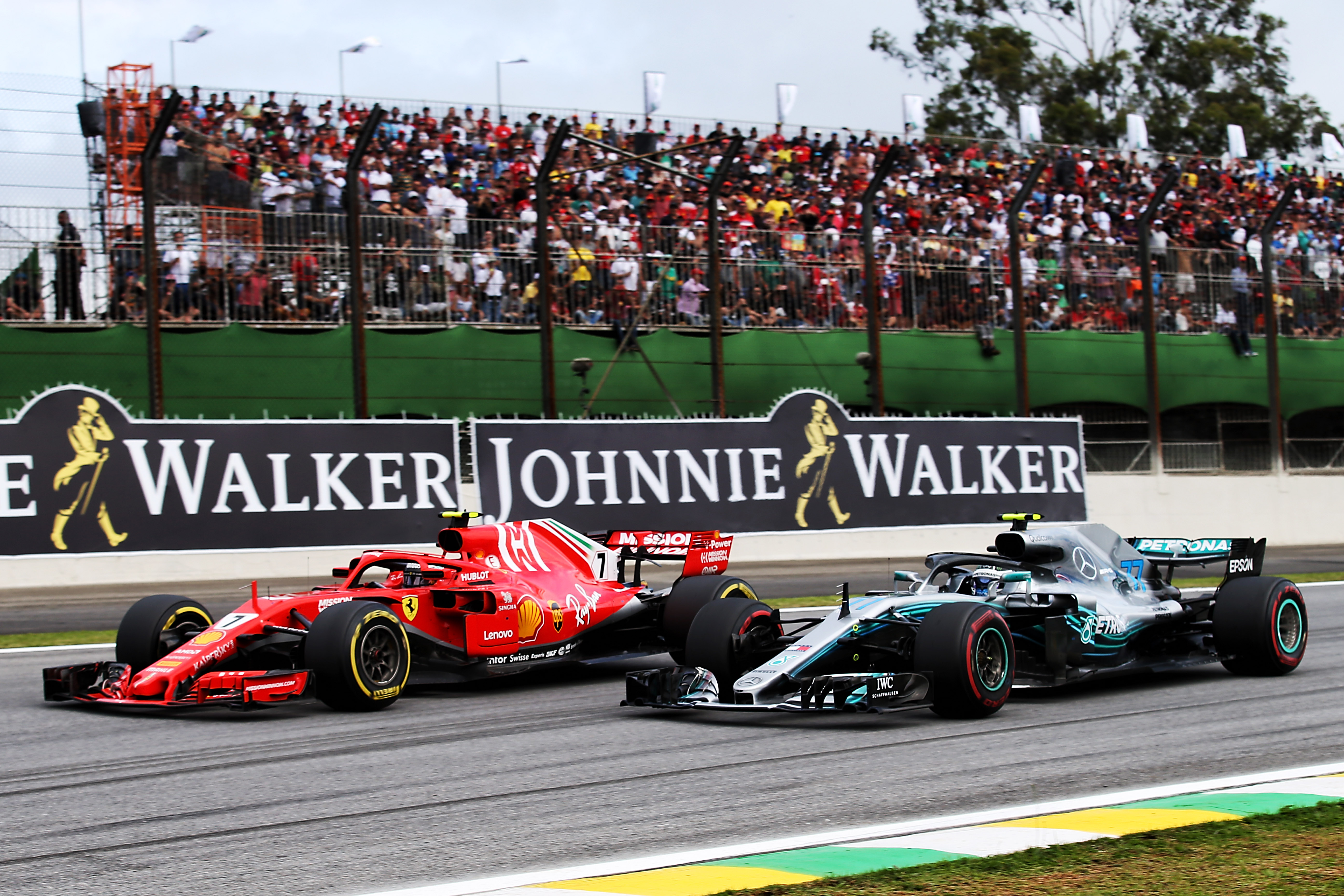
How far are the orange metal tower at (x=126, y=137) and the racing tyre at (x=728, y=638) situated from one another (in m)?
11.0

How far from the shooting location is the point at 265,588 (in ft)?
54.0

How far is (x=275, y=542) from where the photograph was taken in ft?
56.7

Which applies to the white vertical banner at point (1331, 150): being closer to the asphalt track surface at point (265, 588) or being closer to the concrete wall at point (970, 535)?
the concrete wall at point (970, 535)

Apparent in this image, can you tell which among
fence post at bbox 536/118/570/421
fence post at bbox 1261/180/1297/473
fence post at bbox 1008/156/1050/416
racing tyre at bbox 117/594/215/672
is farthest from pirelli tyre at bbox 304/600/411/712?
fence post at bbox 1261/180/1297/473

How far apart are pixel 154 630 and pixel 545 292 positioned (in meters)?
10.1

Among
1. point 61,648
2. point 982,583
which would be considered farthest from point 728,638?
point 61,648

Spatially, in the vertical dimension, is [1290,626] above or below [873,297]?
below

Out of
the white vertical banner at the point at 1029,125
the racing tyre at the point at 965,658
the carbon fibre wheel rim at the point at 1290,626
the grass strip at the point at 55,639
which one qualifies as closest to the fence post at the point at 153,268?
the grass strip at the point at 55,639

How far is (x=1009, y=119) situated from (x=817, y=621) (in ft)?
160

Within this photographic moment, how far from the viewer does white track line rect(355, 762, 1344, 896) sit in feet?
16.5

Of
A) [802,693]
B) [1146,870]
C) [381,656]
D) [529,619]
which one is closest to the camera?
[1146,870]

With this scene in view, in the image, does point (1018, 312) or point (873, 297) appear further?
point (1018, 312)

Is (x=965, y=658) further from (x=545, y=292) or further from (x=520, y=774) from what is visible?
(x=545, y=292)

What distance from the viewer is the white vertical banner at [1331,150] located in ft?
126
